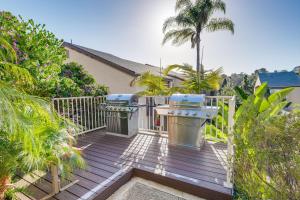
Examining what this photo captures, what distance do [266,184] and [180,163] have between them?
1.70m

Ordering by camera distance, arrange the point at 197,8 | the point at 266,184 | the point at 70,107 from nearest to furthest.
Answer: the point at 266,184, the point at 70,107, the point at 197,8

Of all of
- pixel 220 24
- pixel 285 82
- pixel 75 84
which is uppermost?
pixel 220 24

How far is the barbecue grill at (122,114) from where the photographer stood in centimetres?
449

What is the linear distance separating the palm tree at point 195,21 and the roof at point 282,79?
1557cm

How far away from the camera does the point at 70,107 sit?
480 centimetres

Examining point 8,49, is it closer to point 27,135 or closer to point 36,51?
point 27,135

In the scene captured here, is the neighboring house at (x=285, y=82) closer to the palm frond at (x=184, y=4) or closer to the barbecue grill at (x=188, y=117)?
the palm frond at (x=184, y=4)

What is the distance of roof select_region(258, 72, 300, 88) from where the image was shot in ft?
66.1

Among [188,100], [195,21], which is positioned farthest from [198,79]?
[195,21]

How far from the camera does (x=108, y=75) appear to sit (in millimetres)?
8500

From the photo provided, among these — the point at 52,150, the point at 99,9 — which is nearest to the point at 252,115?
the point at 52,150

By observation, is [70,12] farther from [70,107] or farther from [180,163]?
[180,163]

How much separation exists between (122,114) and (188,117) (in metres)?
1.91

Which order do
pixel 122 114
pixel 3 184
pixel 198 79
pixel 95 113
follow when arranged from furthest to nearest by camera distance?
pixel 198 79 → pixel 95 113 → pixel 122 114 → pixel 3 184
